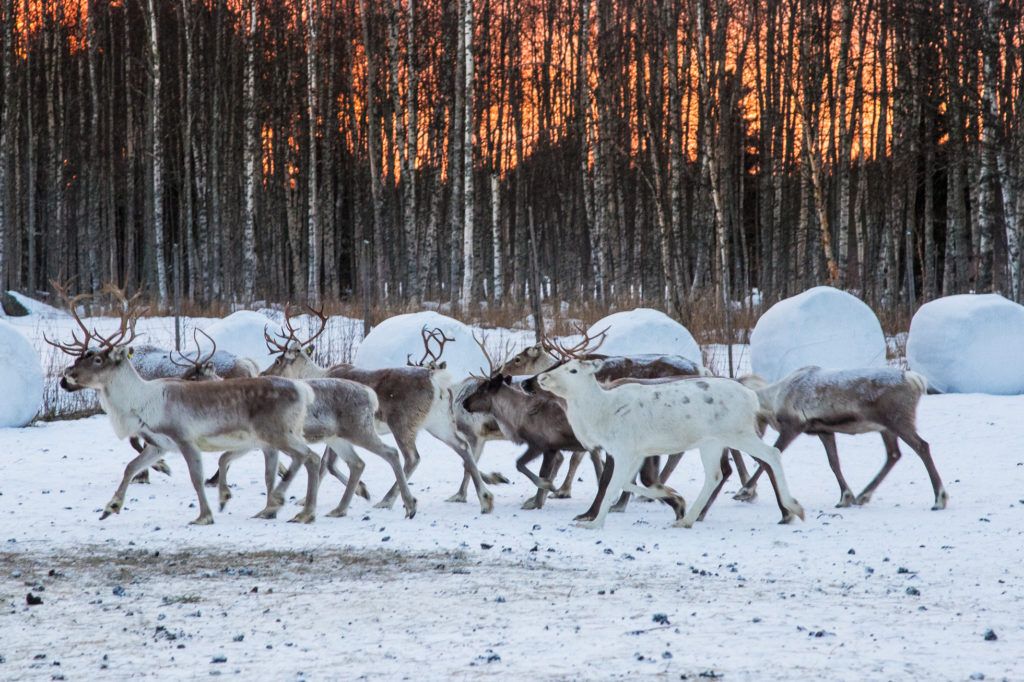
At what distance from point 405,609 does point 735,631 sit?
150 cm

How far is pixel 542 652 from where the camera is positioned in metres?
4.27

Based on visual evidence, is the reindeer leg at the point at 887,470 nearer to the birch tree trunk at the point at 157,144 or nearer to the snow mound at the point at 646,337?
the snow mound at the point at 646,337

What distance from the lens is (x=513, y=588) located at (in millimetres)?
5383

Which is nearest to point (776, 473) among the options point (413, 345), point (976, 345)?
point (413, 345)

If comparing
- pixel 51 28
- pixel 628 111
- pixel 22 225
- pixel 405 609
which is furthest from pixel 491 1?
pixel 405 609

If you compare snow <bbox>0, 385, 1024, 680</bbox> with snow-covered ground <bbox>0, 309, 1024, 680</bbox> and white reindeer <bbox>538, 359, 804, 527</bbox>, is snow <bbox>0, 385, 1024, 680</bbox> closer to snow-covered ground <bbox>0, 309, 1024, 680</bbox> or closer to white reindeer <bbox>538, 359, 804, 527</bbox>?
snow-covered ground <bbox>0, 309, 1024, 680</bbox>

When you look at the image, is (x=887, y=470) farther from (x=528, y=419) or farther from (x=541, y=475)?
(x=528, y=419)

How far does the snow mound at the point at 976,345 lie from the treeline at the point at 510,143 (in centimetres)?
380

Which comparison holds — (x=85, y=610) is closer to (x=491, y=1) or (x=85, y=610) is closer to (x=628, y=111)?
(x=628, y=111)

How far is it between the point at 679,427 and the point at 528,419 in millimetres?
1611

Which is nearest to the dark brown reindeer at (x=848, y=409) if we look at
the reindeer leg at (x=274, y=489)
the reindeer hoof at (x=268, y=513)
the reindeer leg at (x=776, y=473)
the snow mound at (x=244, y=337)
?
the reindeer leg at (x=776, y=473)

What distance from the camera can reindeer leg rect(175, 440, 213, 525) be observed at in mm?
7289

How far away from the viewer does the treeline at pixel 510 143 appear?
20.7m

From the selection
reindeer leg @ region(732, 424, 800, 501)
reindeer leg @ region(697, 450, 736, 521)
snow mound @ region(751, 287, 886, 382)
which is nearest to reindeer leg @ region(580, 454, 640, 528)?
reindeer leg @ region(697, 450, 736, 521)
